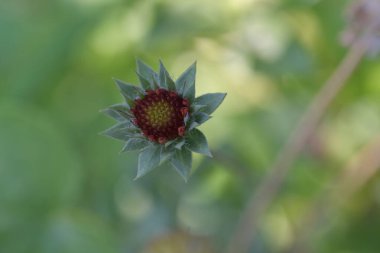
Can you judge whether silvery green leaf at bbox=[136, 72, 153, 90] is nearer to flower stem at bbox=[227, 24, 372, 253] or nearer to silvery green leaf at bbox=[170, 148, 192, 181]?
silvery green leaf at bbox=[170, 148, 192, 181]

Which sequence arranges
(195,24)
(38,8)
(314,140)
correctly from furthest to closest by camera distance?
(38,8), (314,140), (195,24)

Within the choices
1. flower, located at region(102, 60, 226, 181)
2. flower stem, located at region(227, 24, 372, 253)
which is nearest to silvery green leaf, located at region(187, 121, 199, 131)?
flower, located at region(102, 60, 226, 181)

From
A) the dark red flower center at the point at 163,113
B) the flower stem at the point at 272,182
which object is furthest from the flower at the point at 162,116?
the flower stem at the point at 272,182

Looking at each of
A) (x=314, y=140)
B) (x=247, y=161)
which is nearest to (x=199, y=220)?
(x=247, y=161)

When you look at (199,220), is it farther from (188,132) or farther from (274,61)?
(188,132)

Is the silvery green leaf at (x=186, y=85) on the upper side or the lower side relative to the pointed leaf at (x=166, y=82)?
lower

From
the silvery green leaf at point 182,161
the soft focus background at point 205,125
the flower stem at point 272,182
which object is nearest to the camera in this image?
the silvery green leaf at point 182,161

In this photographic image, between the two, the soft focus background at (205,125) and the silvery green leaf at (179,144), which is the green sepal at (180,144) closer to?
the silvery green leaf at (179,144)

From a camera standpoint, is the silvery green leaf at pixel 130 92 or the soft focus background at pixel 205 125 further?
the soft focus background at pixel 205 125
